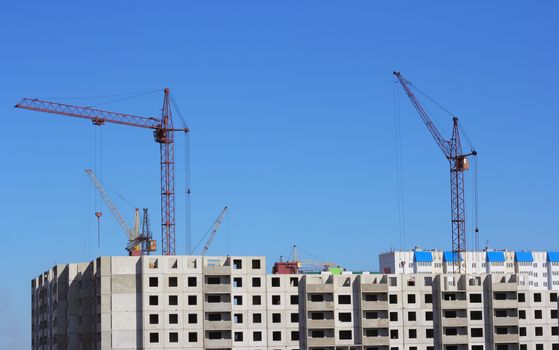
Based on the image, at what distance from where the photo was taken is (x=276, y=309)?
18025cm

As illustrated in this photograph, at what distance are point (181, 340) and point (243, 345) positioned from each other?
10490 millimetres

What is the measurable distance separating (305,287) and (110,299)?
31.3m

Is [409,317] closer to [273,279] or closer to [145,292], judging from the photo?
[273,279]

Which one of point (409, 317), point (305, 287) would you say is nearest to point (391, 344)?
point (409, 317)

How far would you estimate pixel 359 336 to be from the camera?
182 metres

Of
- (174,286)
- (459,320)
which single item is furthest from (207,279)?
(459,320)

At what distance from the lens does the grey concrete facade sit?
173 meters

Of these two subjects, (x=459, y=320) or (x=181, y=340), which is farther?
(x=459, y=320)

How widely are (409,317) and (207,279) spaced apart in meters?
34.7

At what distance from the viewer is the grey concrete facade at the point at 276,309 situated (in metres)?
173

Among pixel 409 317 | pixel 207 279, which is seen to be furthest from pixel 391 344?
pixel 207 279

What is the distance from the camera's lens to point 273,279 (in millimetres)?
181250

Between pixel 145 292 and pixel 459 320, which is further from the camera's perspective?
pixel 459 320

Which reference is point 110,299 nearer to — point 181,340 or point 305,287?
point 181,340
